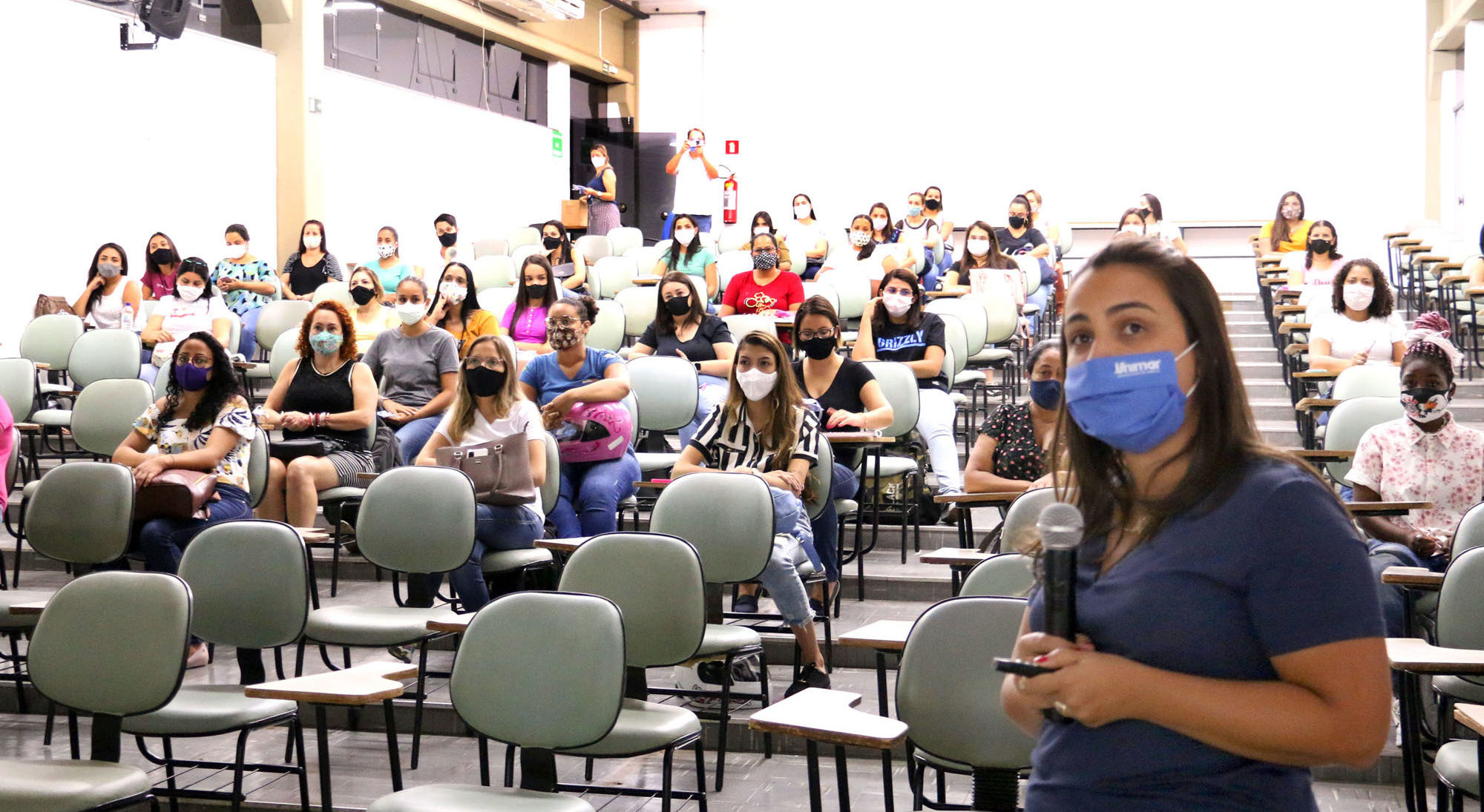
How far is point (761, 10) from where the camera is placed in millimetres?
18141

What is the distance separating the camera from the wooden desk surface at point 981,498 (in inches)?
184

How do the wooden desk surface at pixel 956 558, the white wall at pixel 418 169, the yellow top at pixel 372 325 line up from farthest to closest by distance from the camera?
1. the white wall at pixel 418 169
2. the yellow top at pixel 372 325
3. the wooden desk surface at pixel 956 558

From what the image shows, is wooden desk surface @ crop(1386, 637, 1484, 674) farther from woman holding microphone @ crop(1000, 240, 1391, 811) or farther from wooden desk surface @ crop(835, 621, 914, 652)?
woman holding microphone @ crop(1000, 240, 1391, 811)

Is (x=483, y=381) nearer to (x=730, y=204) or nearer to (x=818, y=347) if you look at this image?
(x=818, y=347)

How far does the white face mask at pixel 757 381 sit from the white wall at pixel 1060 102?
40.3 feet

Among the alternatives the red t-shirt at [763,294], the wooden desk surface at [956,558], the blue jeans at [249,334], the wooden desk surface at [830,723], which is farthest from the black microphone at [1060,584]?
the blue jeans at [249,334]

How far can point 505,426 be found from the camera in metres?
5.38

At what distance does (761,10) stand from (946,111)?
2.96 meters

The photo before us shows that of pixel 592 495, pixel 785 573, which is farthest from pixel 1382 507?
pixel 592 495

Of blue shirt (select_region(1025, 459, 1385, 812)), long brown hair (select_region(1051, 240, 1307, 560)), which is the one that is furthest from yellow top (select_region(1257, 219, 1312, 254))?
blue shirt (select_region(1025, 459, 1385, 812))

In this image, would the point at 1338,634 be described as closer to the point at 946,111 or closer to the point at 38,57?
the point at 38,57

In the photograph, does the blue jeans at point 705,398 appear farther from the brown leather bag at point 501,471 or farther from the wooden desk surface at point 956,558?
the wooden desk surface at point 956,558

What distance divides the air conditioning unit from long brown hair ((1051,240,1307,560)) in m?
14.3

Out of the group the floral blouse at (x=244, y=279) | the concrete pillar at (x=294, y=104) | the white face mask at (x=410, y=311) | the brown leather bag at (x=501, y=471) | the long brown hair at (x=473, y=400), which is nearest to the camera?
the brown leather bag at (x=501, y=471)
